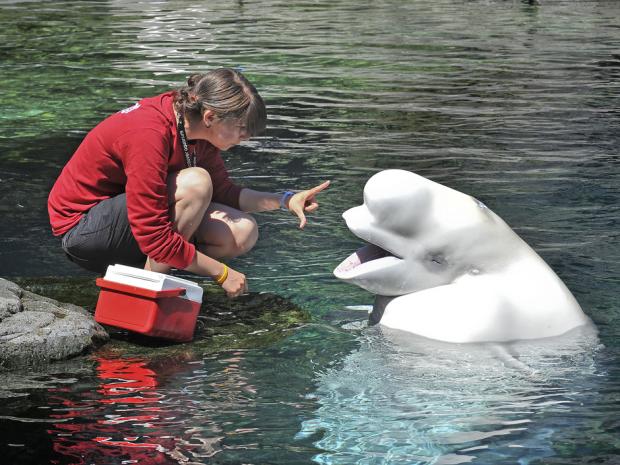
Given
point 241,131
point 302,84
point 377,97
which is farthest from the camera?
point 302,84

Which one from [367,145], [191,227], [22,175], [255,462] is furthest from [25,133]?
[255,462]

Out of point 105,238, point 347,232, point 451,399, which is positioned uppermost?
point 105,238

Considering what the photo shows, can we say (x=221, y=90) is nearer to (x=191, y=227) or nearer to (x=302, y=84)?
(x=191, y=227)

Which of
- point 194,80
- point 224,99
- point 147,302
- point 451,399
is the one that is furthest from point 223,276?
point 451,399

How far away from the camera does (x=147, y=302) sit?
4148mm

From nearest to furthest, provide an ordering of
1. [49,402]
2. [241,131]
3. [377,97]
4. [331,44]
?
[49,402], [241,131], [377,97], [331,44]

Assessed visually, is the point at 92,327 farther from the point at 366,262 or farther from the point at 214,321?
the point at 366,262

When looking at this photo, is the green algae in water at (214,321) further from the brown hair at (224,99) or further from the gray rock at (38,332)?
the brown hair at (224,99)

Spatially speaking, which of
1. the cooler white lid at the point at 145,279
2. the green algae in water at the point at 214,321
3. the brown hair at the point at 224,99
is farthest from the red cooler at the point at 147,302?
the brown hair at the point at 224,99

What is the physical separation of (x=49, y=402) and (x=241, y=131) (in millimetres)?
1372

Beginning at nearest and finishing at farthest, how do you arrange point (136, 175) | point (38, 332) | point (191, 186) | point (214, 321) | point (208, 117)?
point (38, 332), point (136, 175), point (208, 117), point (191, 186), point (214, 321)

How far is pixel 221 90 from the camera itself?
4.26 meters

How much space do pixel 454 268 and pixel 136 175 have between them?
4.35 feet

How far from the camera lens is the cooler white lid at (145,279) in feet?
13.5
